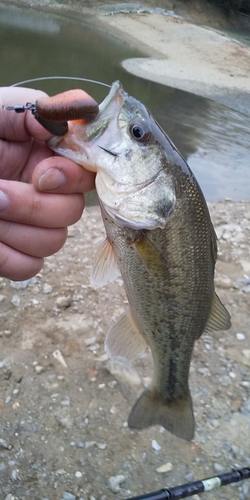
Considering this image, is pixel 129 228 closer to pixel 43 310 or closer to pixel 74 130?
pixel 74 130

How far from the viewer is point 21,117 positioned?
158 cm

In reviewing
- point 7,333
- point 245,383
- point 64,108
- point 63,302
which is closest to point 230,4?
point 63,302

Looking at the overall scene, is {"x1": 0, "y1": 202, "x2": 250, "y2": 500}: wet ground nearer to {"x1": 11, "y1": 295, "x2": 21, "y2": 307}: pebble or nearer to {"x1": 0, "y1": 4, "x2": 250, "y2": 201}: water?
{"x1": 11, "y1": 295, "x2": 21, "y2": 307}: pebble

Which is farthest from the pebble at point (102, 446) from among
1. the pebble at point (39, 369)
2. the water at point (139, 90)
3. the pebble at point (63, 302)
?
the water at point (139, 90)

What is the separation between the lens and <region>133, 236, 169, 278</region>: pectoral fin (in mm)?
1575

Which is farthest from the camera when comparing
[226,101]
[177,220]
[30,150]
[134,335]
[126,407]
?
[226,101]

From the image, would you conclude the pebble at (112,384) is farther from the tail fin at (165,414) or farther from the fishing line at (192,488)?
the fishing line at (192,488)

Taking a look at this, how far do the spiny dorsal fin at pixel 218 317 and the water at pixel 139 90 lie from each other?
4.23 metres

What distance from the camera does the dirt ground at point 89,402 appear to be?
91.9 inches

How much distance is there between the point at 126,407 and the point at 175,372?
0.79 metres

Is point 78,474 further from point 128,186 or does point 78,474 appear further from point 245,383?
point 128,186

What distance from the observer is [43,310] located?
3242mm

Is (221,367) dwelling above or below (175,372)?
below

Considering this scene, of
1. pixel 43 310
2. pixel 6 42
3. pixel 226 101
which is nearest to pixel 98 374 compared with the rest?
pixel 43 310
